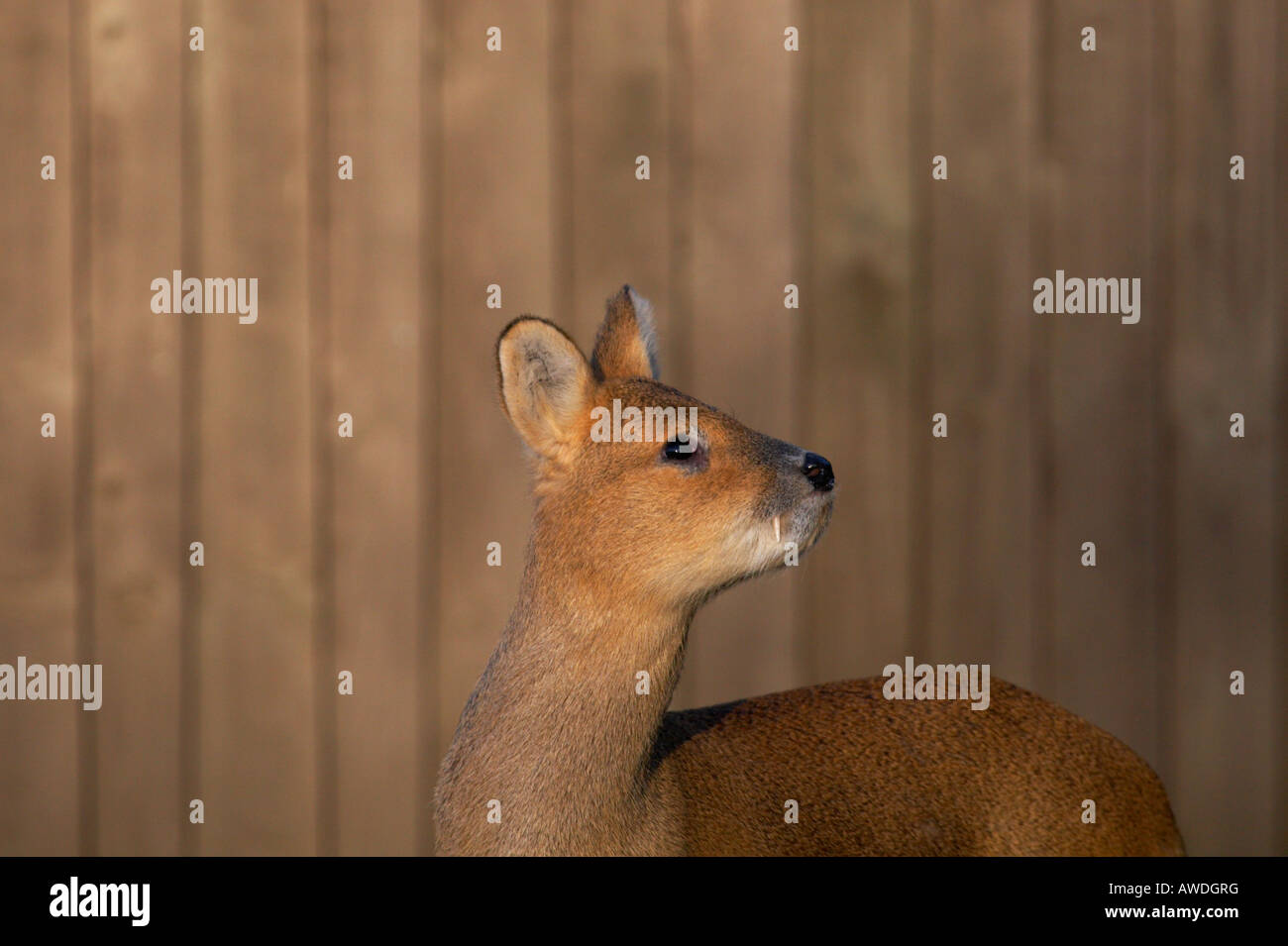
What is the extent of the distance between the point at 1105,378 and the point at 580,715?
1.95 meters

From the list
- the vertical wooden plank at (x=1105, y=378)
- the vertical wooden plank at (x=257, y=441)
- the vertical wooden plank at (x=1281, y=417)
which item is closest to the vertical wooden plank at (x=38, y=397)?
the vertical wooden plank at (x=257, y=441)

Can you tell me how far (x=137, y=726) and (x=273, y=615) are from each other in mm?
428

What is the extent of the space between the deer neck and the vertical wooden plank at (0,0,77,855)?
1.57m

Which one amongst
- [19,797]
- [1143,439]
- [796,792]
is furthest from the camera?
[1143,439]

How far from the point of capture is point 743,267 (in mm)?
3301

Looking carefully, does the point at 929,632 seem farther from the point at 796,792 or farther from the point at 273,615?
the point at 273,615

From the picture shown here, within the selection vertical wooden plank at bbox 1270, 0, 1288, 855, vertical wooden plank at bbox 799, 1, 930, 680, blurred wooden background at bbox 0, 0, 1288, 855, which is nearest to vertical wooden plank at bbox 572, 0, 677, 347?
blurred wooden background at bbox 0, 0, 1288, 855

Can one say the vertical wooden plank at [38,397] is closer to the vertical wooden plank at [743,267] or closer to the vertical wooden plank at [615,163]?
the vertical wooden plank at [615,163]

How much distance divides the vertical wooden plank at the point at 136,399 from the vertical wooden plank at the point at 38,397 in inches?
2.9

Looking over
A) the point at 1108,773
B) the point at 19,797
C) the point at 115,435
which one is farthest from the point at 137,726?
the point at 1108,773

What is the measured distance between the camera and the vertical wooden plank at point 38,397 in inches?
125

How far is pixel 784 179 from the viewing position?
10.9ft

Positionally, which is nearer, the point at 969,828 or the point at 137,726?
the point at 969,828

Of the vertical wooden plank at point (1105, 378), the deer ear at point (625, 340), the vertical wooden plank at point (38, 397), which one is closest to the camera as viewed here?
the deer ear at point (625, 340)
